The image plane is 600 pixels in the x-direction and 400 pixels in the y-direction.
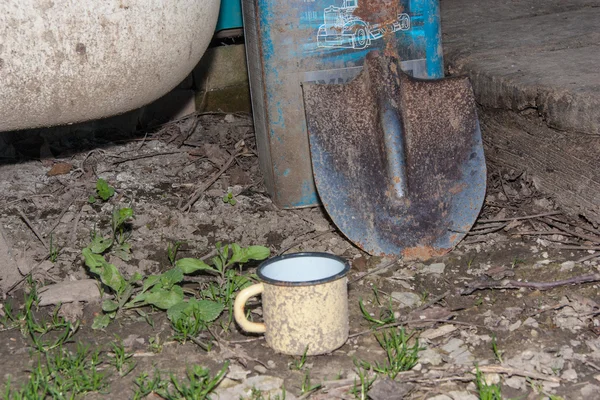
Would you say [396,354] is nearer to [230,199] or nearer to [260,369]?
[260,369]

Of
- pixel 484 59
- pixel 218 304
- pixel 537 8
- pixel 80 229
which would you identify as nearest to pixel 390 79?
pixel 484 59

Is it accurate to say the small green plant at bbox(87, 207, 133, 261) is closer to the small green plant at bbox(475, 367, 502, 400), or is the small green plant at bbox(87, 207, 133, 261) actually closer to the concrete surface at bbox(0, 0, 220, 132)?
the concrete surface at bbox(0, 0, 220, 132)

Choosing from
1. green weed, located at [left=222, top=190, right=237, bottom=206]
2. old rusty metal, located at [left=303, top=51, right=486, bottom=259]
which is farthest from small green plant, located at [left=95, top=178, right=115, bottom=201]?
old rusty metal, located at [left=303, top=51, right=486, bottom=259]

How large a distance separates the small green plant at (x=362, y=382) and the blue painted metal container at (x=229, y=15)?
1.70 meters

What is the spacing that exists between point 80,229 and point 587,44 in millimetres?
1805

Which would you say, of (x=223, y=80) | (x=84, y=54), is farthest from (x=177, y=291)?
(x=223, y=80)

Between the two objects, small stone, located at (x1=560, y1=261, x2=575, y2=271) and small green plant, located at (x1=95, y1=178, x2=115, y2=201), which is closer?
small stone, located at (x1=560, y1=261, x2=575, y2=271)

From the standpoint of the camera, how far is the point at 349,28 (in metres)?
2.44

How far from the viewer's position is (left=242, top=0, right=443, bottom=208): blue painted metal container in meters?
2.40

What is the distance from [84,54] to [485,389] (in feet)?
3.65

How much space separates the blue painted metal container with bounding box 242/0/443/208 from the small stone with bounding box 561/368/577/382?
40.6 inches

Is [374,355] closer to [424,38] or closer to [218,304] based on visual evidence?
[218,304]

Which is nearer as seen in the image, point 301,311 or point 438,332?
point 301,311

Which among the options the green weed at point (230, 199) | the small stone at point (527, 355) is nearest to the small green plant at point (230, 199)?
the green weed at point (230, 199)
